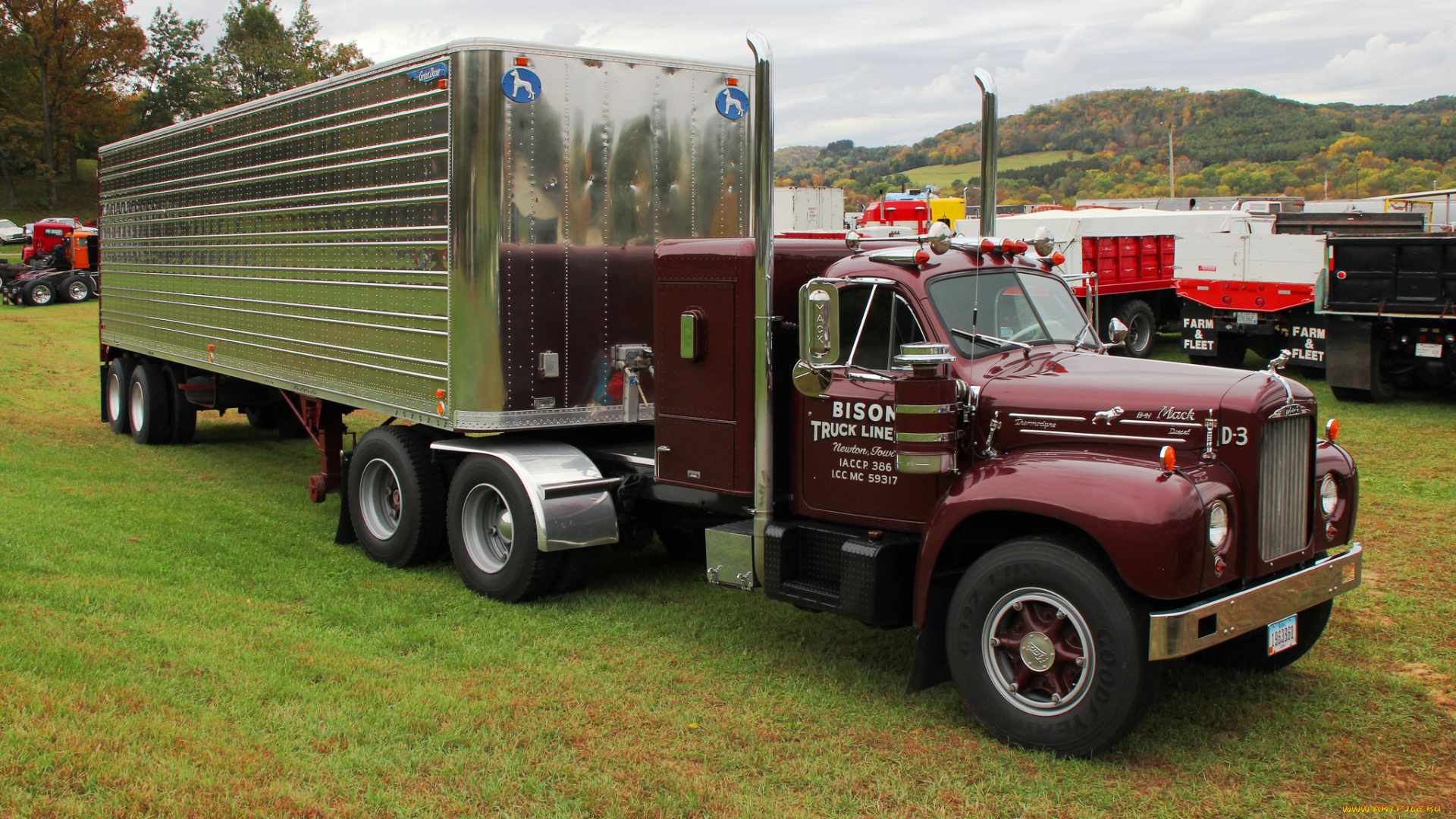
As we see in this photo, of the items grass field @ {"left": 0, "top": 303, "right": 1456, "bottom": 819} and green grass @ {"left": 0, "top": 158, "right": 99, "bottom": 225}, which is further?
green grass @ {"left": 0, "top": 158, "right": 99, "bottom": 225}

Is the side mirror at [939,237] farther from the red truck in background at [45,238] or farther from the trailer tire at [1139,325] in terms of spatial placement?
the red truck in background at [45,238]

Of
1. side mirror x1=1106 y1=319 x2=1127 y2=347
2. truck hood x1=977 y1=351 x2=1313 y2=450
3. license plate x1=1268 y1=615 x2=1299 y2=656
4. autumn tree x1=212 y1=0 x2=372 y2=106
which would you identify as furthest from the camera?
autumn tree x1=212 y1=0 x2=372 y2=106

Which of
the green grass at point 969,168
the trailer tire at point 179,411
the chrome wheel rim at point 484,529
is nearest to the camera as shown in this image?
the chrome wheel rim at point 484,529

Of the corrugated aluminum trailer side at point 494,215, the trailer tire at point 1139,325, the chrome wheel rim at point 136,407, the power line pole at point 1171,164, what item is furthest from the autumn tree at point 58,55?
the corrugated aluminum trailer side at point 494,215

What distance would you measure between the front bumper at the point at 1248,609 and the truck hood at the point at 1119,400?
71 centimetres

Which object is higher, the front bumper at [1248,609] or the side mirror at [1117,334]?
the side mirror at [1117,334]

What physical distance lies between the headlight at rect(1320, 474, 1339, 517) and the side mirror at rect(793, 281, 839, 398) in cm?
240

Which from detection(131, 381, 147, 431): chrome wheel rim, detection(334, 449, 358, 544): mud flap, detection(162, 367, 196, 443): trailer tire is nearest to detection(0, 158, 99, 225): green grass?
detection(131, 381, 147, 431): chrome wheel rim

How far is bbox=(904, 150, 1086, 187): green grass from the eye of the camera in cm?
852

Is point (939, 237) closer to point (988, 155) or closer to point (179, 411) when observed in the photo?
point (988, 155)

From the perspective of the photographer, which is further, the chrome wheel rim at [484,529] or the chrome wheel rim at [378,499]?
the chrome wheel rim at [378,499]

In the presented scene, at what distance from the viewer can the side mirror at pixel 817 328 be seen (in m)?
5.73

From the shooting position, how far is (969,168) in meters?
8.88

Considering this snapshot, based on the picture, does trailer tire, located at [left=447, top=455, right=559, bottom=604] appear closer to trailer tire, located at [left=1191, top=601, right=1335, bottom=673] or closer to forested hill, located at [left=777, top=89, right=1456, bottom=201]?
trailer tire, located at [left=1191, top=601, right=1335, bottom=673]
